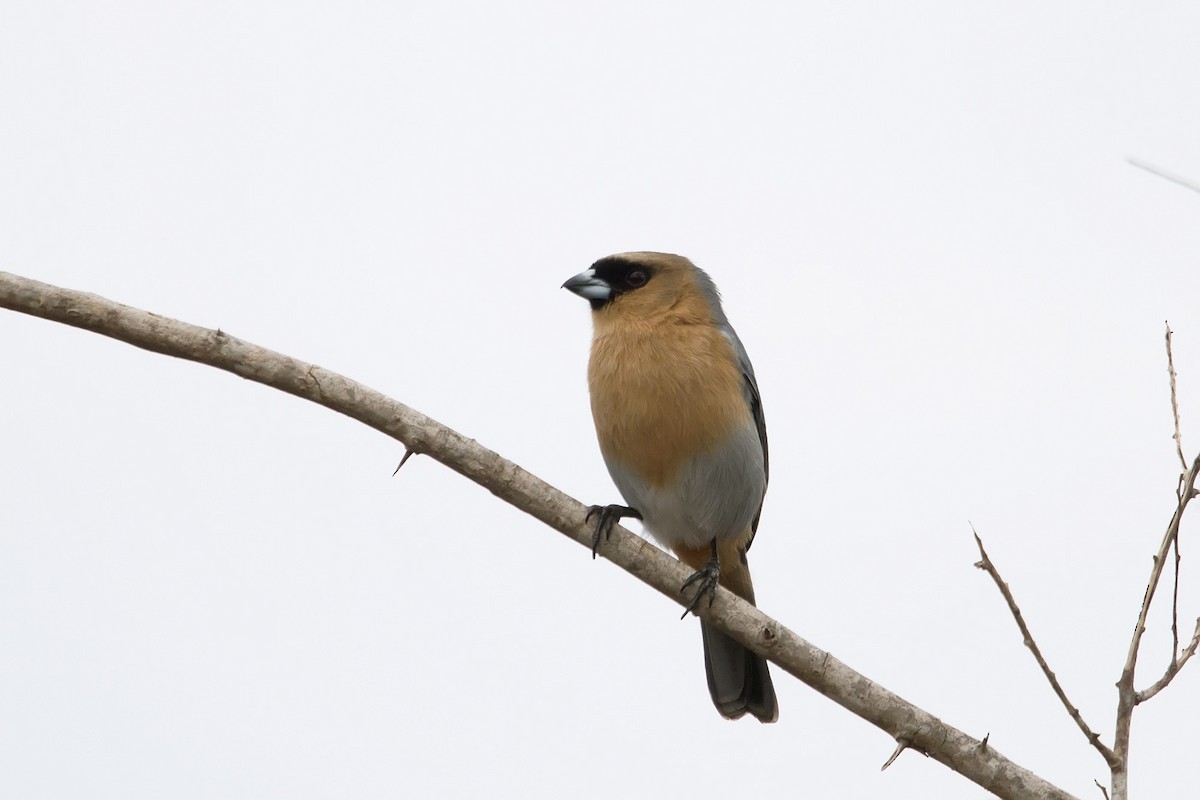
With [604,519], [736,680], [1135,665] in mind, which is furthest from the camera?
[736,680]

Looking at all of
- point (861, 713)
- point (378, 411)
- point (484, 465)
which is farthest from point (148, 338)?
point (861, 713)

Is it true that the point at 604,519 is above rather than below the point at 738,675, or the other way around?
above

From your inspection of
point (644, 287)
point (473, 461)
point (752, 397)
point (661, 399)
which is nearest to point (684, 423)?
point (661, 399)

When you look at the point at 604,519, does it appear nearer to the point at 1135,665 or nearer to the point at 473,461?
the point at 473,461

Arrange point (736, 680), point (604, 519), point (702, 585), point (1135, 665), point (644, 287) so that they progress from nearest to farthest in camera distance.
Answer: point (1135, 665) < point (604, 519) < point (702, 585) < point (644, 287) < point (736, 680)

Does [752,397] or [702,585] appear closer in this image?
[702,585]

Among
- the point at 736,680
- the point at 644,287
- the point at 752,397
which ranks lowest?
the point at 736,680

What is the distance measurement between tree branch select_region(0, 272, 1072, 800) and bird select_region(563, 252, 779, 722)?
617 millimetres

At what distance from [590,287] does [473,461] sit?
2.04 meters

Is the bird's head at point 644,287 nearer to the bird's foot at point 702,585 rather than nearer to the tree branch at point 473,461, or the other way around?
the bird's foot at point 702,585

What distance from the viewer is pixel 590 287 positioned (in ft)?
21.3

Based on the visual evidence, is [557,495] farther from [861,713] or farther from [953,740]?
[953,740]

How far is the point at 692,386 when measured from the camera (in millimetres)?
5941

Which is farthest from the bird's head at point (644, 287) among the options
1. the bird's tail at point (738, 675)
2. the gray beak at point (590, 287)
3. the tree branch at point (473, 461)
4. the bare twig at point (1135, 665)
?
the bare twig at point (1135, 665)
